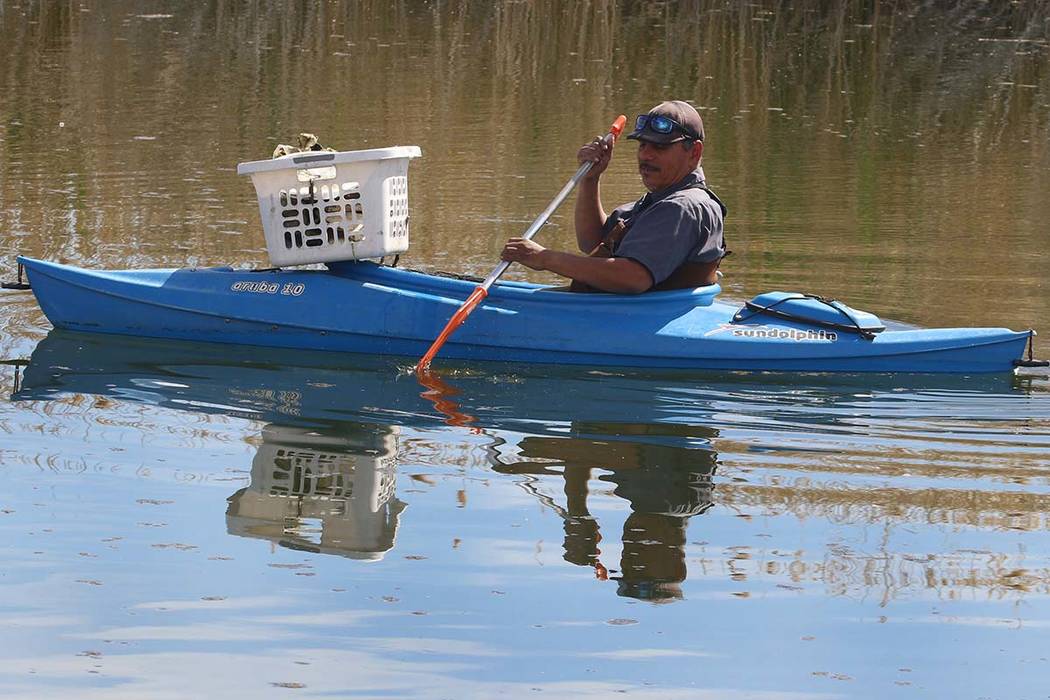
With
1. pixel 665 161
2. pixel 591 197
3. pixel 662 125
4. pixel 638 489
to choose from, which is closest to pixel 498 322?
pixel 591 197

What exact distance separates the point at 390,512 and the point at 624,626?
3.48 ft

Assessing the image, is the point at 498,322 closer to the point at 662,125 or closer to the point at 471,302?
the point at 471,302

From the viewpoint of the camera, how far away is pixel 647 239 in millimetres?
6398

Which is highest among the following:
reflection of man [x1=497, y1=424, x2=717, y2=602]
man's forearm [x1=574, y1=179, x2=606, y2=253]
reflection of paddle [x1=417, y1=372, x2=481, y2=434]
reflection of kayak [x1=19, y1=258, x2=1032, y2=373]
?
man's forearm [x1=574, y1=179, x2=606, y2=253]

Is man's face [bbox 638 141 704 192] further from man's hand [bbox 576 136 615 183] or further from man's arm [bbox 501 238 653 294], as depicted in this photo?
man's arm [bbox 501 238 653 294]

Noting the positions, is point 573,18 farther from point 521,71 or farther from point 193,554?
point 193,554

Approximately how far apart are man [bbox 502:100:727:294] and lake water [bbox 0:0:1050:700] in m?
0.44

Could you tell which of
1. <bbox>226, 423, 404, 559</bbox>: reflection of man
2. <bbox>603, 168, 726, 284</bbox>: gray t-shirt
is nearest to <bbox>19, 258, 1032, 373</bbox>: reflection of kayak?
<bbox>603, 168, 726, 284</bbox>: gray t-shirt

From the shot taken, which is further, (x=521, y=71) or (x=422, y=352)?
(x=521, y=71)

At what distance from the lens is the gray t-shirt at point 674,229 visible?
6.34 metres

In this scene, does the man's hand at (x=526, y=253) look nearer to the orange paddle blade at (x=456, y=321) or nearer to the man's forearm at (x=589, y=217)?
the orange paddle blade at (x=456, y=321)

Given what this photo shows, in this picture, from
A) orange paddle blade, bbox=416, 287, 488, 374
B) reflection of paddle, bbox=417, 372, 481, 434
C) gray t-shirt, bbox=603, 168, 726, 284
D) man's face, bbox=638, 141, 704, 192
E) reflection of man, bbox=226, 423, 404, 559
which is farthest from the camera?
orange paddle blade, bbox=416, 287, 488, 374

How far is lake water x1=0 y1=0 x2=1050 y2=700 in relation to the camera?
151 inches

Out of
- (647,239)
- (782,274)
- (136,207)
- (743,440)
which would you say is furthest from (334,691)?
(136,207)
